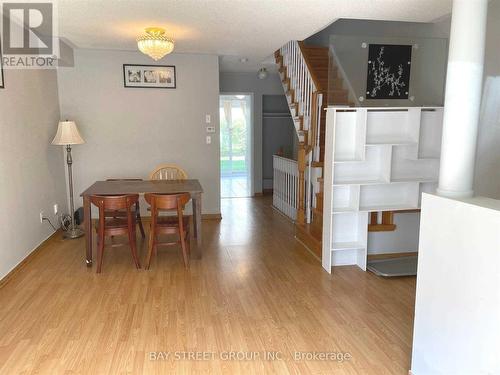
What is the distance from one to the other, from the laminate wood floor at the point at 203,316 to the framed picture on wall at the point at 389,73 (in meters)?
1.79

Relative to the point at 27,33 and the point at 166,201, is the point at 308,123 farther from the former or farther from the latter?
the point at 27,33

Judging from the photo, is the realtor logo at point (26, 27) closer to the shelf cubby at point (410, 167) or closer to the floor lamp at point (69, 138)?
the floor lamp at point (69, 138)

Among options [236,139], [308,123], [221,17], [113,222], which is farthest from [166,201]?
[236,139]

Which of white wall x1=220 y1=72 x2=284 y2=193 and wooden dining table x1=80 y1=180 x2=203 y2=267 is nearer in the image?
wooden dining table x1=80 y1=180 x2=203 y2=267

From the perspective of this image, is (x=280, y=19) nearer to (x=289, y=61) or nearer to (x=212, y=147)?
(x=289, y=61)

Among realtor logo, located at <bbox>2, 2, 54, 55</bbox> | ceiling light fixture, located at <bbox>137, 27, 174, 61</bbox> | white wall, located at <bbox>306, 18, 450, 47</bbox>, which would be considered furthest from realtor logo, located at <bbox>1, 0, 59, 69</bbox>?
white wall, located at <bbox>306, 18, 450, 47</bbox>

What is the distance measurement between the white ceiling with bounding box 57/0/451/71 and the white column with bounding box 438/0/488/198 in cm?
155

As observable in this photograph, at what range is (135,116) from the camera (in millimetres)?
5367

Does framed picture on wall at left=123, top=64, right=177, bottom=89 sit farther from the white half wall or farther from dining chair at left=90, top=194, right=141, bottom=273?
the white half wall

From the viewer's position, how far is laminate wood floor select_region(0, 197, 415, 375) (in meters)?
2.27

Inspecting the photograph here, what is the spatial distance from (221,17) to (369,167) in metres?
2.02

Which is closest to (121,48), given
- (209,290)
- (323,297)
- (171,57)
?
(171,57)

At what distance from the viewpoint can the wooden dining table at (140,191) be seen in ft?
12.2

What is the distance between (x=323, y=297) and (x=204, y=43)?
333cm
